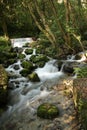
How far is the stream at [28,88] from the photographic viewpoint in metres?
9.97

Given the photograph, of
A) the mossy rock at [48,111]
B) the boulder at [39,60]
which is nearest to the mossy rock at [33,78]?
the boulder at [39,60]

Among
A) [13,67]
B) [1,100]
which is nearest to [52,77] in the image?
[13,67]

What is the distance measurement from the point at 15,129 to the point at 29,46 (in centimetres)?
1316

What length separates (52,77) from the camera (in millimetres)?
13414

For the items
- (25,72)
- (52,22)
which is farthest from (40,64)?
(52,22)

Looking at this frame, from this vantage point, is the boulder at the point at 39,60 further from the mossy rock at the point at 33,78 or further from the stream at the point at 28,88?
the mossy rock at the point at 33,78

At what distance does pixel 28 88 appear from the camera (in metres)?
→ 11.9

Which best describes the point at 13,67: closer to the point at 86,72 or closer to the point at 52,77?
the point at 52,77

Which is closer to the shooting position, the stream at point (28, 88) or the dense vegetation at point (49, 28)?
the stream at point (28, 88)

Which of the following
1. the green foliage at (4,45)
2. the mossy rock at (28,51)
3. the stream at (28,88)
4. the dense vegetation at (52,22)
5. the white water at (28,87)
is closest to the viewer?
the stream at (28,88)

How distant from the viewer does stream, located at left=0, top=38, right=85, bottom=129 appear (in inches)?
393

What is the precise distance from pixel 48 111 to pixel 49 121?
0.37 metres

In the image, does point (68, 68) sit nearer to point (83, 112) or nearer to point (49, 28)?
point (49, 28)

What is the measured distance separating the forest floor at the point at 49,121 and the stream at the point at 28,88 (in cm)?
19
